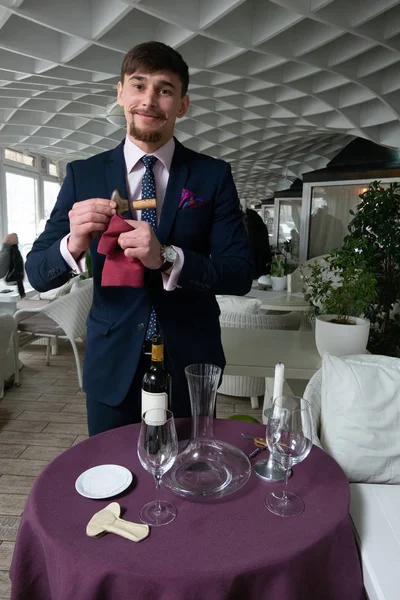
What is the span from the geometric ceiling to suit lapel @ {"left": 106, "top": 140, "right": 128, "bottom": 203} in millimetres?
4194

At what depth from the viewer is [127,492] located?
3.37 ft

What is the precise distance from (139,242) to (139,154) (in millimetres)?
426

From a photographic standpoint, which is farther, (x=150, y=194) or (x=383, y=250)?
(x=383, y=250)

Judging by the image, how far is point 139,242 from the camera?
108 cm

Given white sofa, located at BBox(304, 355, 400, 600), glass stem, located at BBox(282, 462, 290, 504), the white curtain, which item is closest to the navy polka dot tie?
glass stem, located at BBox(282, 462, 290, 504)

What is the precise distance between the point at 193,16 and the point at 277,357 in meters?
4.62

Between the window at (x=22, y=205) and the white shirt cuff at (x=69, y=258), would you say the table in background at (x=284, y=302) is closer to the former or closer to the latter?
the white shirt cuff at (x=69, y=258)

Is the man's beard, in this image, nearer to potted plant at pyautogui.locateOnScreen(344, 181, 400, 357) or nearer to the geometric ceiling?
potted plant at pyautogui.locateOnScreen(344, 181, 400, 357)

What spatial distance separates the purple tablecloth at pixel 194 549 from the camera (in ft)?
2.60

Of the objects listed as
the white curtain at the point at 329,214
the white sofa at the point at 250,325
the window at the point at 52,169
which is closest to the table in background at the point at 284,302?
the white sofa at the point at 250,325

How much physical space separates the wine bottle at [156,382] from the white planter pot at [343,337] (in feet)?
4.29

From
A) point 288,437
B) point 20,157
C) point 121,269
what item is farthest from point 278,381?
point 20,157

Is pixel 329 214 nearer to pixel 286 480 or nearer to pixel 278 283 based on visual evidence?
pixel 278 283

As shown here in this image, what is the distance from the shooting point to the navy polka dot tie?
1341 mm
